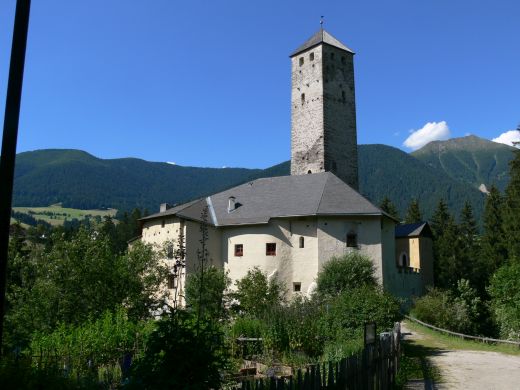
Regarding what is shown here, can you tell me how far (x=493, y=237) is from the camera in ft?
163

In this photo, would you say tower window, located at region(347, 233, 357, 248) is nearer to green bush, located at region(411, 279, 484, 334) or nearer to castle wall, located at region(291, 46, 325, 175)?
green bush, located at region(411, 279, 484, 334)

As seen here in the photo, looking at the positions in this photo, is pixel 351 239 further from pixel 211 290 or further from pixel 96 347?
pixel 96 347

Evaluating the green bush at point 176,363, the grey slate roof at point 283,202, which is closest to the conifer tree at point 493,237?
the grey slate roof at point 283,202

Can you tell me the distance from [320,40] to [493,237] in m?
25.9

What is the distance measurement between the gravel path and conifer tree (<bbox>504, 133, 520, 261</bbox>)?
85.0ft

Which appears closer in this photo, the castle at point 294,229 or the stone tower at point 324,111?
the castle at point 294,229

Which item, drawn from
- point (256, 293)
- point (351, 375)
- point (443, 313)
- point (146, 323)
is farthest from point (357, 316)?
point (443, 313)

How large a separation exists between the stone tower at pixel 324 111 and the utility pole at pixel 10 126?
37654 mm

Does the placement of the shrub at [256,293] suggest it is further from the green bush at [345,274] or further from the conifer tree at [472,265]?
the conifer tree at [472,265]

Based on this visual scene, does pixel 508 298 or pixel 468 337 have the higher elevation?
pixel 508 298

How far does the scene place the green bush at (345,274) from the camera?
1153 inches

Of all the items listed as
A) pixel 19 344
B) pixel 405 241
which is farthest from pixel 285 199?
pixel 19 344


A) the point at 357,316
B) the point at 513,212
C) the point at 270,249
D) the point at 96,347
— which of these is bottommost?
the point at 96,347

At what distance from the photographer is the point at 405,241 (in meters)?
44.2
